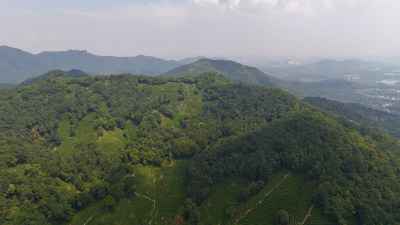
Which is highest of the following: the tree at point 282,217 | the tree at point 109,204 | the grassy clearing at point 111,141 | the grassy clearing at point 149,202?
the grassy clearing at point 111,141

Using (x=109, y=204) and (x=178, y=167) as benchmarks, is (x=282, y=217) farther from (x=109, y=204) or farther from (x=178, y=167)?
(x=109, y=204)

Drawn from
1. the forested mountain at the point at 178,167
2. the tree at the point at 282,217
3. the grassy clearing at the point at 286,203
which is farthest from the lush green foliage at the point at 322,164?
Answer: the tree at the point at 282,217

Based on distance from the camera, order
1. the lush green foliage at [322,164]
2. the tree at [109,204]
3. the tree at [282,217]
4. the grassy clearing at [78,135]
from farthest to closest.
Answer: the grassy clearing at [78,135] → the tree at [109,204] → the tree at [282,217] → the lush green foliage at [322,164]

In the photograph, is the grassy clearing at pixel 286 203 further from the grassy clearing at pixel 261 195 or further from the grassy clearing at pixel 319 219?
the grassy clearing at pixel 319 219

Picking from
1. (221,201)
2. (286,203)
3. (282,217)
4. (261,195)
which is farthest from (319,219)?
(221,201)

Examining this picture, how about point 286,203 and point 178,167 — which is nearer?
point 286,203

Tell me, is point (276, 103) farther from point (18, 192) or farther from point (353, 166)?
point (18, 192)
